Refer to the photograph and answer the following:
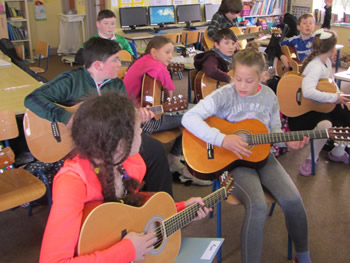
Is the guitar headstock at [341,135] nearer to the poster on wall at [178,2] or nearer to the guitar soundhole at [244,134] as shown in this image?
the guitar soundhole at [244,134]

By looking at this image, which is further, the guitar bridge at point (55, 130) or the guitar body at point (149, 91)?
the guitar body at point (149, 91)

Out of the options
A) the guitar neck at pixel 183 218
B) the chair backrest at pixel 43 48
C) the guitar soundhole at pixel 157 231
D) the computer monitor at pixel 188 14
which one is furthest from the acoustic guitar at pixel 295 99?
the computer monitor at pixel 188 14

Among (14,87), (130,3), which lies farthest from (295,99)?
(130,3)

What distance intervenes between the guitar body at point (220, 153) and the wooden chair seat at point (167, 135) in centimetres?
43

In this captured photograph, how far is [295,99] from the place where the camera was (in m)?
2.87

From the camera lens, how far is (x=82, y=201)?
121 cm

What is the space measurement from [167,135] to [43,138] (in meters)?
0.82

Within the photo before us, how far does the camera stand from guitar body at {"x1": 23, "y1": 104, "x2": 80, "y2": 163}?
2.22 m

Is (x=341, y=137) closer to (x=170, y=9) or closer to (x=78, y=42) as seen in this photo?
(x=170, y=9)

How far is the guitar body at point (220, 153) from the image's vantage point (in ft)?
6.22

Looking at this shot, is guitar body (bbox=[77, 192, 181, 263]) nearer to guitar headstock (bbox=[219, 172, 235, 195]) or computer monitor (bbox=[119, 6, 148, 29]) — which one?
guitar headstock (bbox=[219, 172, 235, 195])

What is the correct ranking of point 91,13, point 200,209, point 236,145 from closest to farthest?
point 200,209 < point 236,145 < point 91,13

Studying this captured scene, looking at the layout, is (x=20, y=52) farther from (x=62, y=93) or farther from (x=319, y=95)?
(x=319, y=95)

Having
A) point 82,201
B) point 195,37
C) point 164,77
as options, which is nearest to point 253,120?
point 164,77
